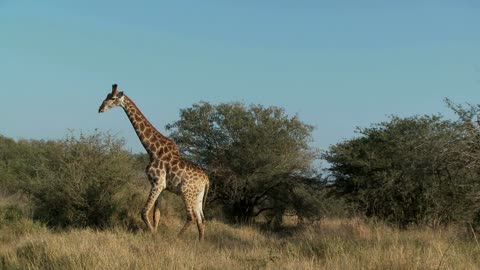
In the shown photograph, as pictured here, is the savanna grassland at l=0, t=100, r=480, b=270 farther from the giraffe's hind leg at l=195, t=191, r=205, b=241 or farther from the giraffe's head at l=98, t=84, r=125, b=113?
the giraffe's head at l=98, t=84, r=125, b=113

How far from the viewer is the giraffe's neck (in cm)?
1415

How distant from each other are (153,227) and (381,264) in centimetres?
766

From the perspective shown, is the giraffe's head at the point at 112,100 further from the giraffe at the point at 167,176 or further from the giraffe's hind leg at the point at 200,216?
the giraffe's hind leg at the point at 200,216

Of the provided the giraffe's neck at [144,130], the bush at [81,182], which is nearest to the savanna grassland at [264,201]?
the bush at [81,182]

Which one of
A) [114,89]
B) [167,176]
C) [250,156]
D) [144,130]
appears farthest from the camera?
[250,156]

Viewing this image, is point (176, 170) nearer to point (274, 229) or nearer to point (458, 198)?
point (274, 229)

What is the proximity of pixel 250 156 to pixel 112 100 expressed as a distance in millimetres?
7365

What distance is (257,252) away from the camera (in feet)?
31.4

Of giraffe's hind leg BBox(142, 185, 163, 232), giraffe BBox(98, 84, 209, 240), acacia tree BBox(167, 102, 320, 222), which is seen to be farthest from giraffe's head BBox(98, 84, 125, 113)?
acacia tree BBox(167, 102, 320, 222)

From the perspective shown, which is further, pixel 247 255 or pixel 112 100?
pixel 112 100

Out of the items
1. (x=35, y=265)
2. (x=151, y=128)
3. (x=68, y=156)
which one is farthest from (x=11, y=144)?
(x=35, y=265)

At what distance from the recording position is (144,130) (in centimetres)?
1430

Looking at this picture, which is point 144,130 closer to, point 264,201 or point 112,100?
point 112,100

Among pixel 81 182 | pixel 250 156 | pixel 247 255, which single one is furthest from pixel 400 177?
pixel 81 182
